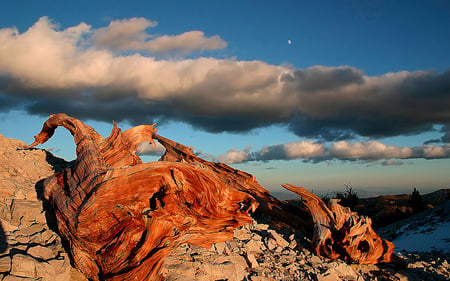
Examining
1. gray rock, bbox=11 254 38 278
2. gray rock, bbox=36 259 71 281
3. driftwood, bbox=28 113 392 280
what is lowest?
gray rock, bbox=36 259 71 281

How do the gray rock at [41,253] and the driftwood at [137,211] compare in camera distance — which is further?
the driftwood at [137,211]

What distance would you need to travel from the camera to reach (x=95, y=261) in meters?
5.32

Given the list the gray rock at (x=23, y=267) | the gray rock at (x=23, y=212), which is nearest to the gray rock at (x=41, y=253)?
the gray rock at (x=23, y=267)

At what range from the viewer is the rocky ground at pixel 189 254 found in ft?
16.0

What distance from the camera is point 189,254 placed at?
591 centimetres

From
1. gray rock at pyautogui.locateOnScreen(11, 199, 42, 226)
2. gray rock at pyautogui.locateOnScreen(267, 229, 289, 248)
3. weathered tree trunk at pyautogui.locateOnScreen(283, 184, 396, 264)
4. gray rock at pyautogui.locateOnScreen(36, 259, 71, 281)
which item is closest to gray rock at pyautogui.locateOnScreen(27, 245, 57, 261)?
gray rock at pyautogui.locateOnScreen(36, 259, 71, 281)

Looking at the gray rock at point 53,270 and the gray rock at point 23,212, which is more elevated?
the gray rock at point 23,212

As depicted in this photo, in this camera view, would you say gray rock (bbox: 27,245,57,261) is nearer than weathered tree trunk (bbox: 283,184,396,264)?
Yes

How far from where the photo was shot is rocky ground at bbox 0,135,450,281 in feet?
16.0

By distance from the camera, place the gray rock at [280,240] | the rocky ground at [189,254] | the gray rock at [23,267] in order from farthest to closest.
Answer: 1. the gray rock at [280,240]
2. the rocky ground at [189,254]
3. the gray rock at [23,267]

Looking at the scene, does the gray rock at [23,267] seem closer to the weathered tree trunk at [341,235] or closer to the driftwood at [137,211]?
the driftwood at [137,211]

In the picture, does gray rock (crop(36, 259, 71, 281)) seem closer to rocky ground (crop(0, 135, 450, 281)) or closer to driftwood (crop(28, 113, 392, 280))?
rocky ground (crop(0, 135, 450, 281))

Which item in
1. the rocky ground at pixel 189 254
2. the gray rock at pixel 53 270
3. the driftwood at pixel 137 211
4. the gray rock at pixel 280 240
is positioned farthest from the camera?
the gray rock at pixel 280 240

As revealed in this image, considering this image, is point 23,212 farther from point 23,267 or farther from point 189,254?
point 189,254
